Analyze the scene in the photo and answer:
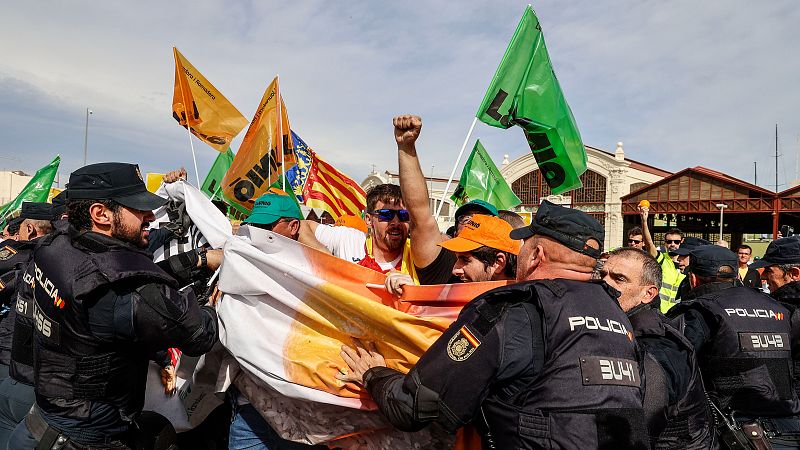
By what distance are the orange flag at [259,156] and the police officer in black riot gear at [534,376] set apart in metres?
4.49

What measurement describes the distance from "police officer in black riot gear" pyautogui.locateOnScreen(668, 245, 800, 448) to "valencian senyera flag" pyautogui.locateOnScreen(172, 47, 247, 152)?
5.83 meters

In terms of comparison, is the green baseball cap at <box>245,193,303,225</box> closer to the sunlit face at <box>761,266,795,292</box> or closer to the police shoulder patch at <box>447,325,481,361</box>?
the police shoulder patch at <box>447,325,481,361</box>

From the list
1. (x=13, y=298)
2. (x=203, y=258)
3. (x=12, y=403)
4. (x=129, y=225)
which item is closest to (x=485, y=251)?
(x=203, y=258)

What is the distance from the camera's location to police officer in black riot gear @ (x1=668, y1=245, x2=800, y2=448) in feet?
11.6

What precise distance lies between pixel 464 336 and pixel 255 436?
1524 mm

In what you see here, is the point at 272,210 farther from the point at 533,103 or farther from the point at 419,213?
the point at 533,103

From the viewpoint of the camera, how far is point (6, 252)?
5.38m

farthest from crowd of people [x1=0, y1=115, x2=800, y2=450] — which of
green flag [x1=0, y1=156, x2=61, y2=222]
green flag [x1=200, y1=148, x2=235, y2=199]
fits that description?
green flag [x1=0, y1=156, x2=61, y2=222]

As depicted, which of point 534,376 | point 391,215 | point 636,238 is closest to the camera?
point 534,376

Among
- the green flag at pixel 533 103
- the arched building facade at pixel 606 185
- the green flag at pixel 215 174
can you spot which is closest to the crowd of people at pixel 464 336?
the green flag at pixel 533 103

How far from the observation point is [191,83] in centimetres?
704

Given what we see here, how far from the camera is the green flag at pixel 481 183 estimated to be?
855cm

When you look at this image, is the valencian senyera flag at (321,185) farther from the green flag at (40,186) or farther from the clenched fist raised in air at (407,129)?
the clenched fist raised in air at (407,129)

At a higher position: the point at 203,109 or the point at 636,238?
the point at 203,109
